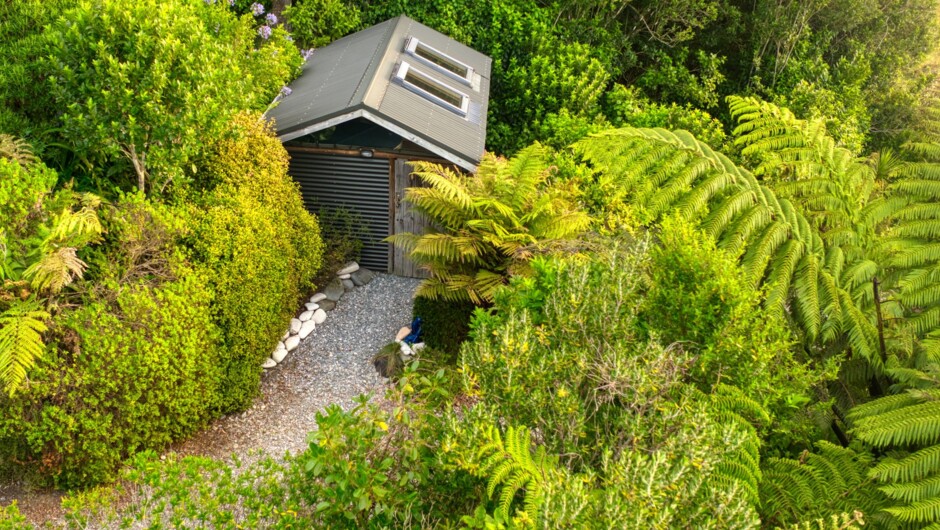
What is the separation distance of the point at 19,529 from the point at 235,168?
5.51 m

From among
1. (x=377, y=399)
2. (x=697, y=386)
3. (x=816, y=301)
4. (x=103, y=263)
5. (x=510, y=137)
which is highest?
(x=816, y=301)

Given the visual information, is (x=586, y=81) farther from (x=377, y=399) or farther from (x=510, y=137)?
(x=377, y=399)

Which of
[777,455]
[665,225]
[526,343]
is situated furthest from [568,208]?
[526,343]

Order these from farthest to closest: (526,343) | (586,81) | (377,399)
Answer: (586,81) → (377,399) → (526,343)

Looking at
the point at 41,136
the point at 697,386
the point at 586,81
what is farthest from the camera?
the point at 586,81

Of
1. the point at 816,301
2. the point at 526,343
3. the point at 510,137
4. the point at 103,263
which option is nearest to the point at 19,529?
the point at 103,263

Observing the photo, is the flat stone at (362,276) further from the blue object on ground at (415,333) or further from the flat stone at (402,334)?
the blue object on ground at (415,333)

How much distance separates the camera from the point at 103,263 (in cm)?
770

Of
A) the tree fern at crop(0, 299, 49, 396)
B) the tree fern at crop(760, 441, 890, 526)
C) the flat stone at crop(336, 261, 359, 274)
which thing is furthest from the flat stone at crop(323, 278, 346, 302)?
the tree fern at crop(760, 441, 890, 526)

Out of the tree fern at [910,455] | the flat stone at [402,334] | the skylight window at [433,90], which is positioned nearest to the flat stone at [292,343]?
the flat stone at [402,334]

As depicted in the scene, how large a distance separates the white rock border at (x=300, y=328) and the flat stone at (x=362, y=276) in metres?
0.20

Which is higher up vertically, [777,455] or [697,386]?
[697,386]

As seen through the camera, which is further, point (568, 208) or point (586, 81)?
point (586, 81)

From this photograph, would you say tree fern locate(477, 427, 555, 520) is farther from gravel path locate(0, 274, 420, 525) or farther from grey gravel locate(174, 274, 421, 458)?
gravel path locate(0, 274, 420, 525)
